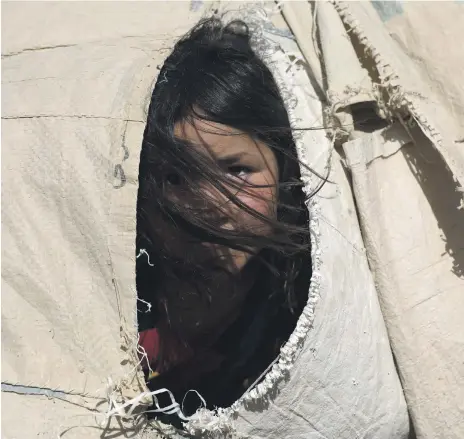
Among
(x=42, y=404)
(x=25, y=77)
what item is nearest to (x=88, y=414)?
(x=42, y=404)

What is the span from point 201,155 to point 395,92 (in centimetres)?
26

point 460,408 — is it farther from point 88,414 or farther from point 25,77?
point 25,77

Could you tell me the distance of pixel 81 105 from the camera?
76 centimetres

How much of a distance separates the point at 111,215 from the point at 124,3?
424mm

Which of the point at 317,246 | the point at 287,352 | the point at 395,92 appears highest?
the point at 395,92

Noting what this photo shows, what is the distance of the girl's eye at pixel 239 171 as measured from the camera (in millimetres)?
800

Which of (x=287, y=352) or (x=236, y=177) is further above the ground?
(x=236, y=177)

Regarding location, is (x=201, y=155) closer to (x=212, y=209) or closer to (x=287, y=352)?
(x=212, y=209)

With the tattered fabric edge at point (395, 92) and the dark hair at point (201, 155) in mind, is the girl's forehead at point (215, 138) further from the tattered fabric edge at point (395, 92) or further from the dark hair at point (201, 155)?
the tattered fabric edge at point (395, 92)

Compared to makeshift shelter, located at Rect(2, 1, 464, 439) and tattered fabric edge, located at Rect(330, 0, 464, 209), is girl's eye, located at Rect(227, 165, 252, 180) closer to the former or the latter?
makeshift shelter, located at Rect(2, 1, 464, 439)

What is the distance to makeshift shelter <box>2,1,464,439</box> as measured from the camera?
69cm

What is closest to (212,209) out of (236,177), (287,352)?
(236,177)

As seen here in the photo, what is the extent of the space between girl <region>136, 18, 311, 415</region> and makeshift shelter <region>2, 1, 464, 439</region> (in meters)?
0.06

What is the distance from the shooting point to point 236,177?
2.60 ft
